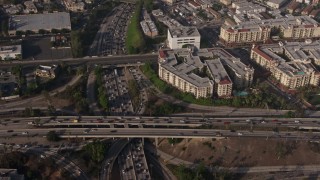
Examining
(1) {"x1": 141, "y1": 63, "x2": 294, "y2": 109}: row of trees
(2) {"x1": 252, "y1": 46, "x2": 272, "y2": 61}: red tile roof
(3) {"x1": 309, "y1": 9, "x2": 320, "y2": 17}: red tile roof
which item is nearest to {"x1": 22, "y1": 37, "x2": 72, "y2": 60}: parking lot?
(1) {"x1": 141, "y1": 63, "x2": 294, "y2": 109}: row of trees

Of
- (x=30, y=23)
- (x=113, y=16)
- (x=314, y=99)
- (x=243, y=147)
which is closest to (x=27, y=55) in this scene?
(x=30, y=23)

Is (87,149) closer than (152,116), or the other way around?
(87,149)

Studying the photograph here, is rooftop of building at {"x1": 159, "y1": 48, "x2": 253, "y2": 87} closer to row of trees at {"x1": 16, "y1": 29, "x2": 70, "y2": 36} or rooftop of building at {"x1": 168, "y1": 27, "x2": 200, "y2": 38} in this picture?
rooftop of building at {"x1": 168, "y1": 27, "x2": 200, "y2": 38}

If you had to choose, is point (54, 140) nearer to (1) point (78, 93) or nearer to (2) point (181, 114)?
(1) point (78, 93)

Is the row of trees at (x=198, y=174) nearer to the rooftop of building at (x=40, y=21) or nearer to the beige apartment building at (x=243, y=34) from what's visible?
the beige apartment building at (x=243, y=34)

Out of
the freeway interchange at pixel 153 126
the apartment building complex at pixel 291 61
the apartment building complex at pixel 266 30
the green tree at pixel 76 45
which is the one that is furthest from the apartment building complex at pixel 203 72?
the green tree at pixel 76 45

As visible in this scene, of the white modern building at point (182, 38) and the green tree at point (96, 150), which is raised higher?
the white modern building at point (182, 38)
